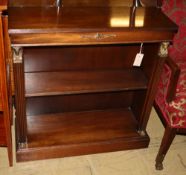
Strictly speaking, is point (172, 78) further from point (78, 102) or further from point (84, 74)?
point (78, 102)

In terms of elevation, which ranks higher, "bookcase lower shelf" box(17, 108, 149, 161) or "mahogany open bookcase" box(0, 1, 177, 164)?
"mahogany open bookcase" box(0, 1, 177, 164)

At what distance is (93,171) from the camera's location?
69.8 inches

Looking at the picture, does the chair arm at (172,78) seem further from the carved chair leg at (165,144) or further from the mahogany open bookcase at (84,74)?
the carved chair leg at (165,144)

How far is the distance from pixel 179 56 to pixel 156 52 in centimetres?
34

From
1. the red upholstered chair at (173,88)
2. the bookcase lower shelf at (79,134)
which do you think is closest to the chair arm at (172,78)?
the red upholstered chair at (173,88)

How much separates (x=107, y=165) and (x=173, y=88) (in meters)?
0.64

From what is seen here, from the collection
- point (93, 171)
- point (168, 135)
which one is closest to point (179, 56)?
point (168, 135)

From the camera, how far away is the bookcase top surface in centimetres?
134

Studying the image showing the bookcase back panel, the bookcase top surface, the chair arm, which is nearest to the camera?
the bookcase top surface

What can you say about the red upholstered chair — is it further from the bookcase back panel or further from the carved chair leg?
the bookcase back panel

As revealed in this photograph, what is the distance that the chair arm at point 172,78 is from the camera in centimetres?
158

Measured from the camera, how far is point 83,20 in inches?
57.2

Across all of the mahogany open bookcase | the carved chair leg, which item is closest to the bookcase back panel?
the mahogany open bookcase

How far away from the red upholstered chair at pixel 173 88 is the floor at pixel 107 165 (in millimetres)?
99
